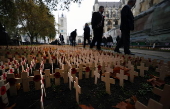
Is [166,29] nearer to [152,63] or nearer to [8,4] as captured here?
[152,63]

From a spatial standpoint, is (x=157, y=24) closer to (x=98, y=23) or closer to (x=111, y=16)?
(x=98, y=23)

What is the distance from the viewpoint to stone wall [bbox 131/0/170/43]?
257 inches

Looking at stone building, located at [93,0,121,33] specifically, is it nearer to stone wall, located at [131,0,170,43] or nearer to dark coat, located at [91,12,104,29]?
stone wall, located at [131,0,170,43]

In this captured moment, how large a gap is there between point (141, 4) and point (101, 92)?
32.0m

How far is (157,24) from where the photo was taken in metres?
7.39

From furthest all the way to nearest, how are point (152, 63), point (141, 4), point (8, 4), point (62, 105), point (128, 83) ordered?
point (141, 4) → point (8, 4) → point (152, 63) → point (128, 83) → point (62, 105)

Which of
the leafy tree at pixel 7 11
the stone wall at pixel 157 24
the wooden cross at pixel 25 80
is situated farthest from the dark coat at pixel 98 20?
the leafy tree at pixel 7 11

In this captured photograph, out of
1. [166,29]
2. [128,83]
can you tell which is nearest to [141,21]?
[166,29]

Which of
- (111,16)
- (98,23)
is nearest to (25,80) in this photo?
(98,23)

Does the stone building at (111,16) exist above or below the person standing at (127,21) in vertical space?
above

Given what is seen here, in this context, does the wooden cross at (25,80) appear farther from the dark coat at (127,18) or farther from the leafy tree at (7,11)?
the leafy tree at (7,11)

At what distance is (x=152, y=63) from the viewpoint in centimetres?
217

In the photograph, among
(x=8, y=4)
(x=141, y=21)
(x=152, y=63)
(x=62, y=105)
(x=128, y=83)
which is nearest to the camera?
(x=62, y=105)

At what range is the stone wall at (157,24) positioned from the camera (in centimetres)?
652
